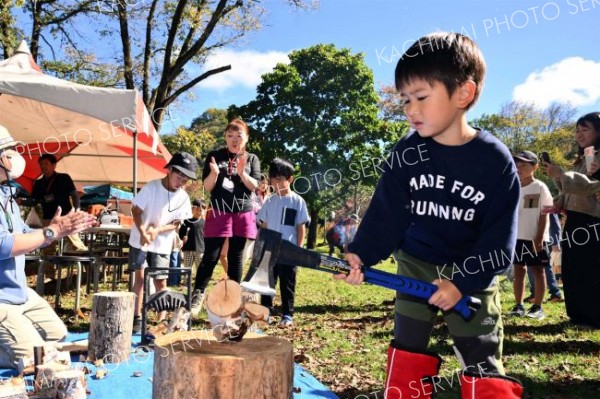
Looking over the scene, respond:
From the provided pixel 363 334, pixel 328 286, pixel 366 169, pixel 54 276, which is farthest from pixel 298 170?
pixel 363 334

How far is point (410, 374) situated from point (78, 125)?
30.6 feet

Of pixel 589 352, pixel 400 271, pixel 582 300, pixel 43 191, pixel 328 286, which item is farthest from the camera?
pixel 328 286

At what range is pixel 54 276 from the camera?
29.9 feet

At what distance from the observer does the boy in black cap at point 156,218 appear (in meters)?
5.47

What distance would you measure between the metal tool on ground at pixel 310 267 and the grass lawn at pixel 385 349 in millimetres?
1875

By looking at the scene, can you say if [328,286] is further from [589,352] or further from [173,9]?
[173,9]

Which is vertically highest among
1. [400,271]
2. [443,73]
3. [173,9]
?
[173,9]

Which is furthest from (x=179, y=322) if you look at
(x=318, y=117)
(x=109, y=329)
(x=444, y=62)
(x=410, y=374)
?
(x=318, y=117)

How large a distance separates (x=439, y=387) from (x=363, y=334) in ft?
6.38

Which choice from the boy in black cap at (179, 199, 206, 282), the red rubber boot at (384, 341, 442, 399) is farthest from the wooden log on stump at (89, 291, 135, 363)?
the boy in black cap at (179, 199, 206, 282)

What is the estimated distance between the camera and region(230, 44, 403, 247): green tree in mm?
32031

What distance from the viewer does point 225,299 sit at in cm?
310

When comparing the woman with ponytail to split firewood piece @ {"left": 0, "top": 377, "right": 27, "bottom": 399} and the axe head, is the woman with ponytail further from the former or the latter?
the axe head

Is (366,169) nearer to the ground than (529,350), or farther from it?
farther from it
